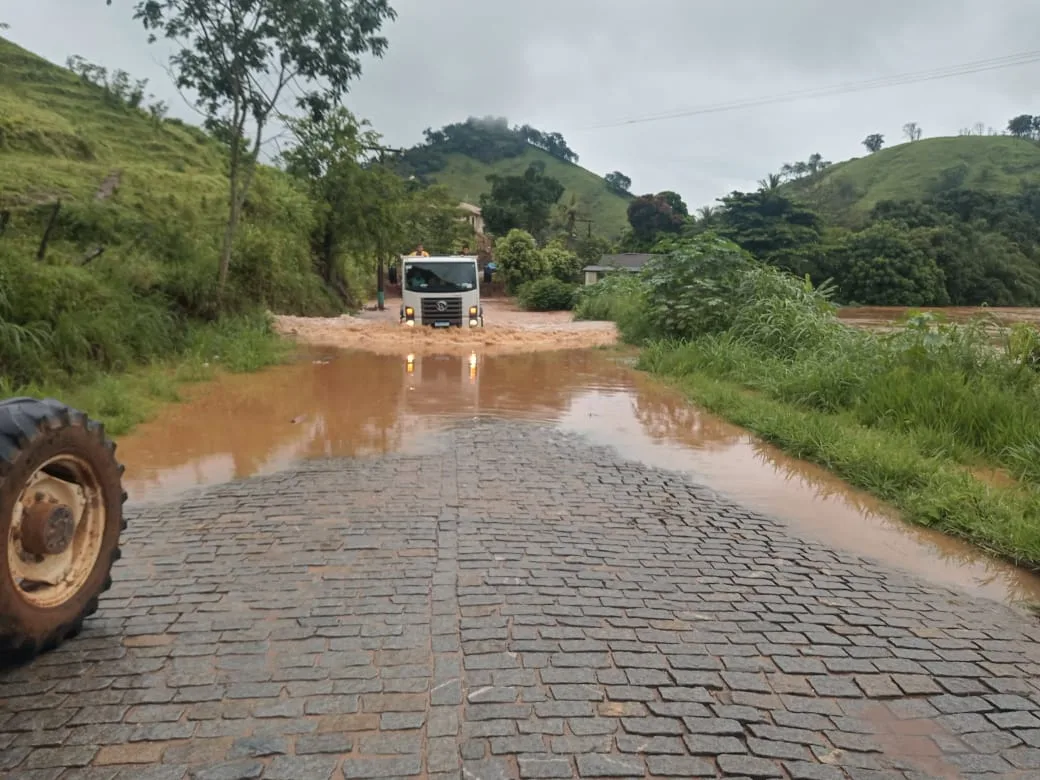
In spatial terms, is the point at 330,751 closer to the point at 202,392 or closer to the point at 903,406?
the point at 903,406

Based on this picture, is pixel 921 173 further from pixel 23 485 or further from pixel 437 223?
pixel 23 485

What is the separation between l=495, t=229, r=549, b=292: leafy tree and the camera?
4366cm

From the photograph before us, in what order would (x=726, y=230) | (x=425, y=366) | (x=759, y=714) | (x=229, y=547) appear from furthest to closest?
(x=726, y=230) → (x=425, y=366) → (x=229, y=547) → (x=759, y=714)

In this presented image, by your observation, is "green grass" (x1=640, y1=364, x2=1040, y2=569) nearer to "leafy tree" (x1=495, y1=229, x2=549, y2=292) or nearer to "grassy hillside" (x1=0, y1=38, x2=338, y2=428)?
"grassy hillside" (x1=0, y1=38, x2=338, y2=428)

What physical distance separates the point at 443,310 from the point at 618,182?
327 feet

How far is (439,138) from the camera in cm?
11031

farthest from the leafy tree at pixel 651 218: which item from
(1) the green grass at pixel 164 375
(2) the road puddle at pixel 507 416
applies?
(2) the road puddle at pixel 507 416

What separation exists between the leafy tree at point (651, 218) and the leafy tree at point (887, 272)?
782 inches

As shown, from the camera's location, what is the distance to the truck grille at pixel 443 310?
20984 millimetres

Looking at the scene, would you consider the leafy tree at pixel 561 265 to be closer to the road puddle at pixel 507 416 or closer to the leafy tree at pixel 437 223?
the leafy tree at pixel 437 223

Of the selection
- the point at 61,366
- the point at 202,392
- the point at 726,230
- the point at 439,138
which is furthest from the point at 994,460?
the point at 439,138

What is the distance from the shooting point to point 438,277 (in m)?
20.9

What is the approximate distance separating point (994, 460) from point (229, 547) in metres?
6.82

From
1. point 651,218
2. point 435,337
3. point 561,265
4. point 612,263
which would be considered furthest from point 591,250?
point 435,337
